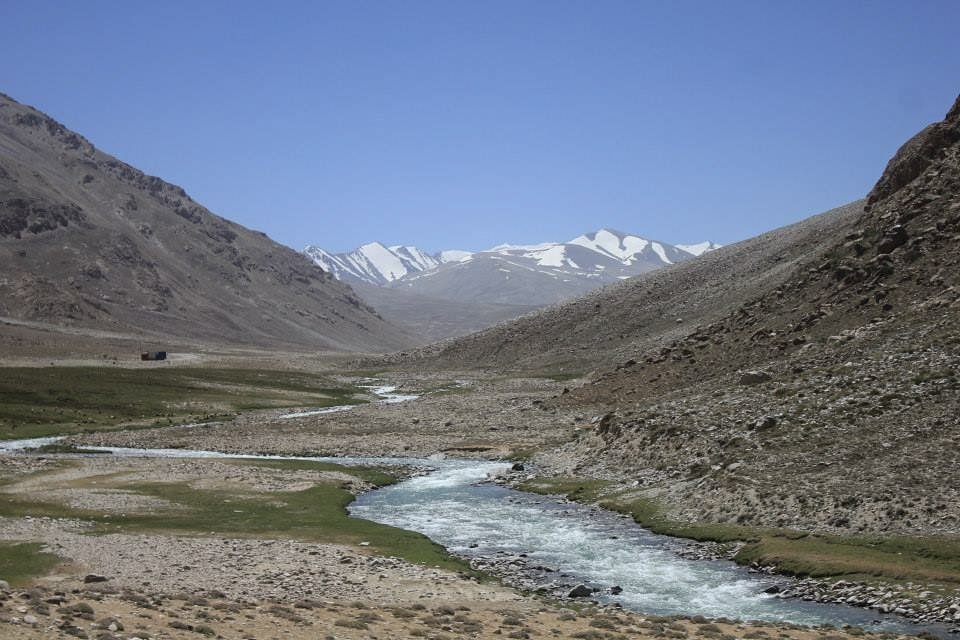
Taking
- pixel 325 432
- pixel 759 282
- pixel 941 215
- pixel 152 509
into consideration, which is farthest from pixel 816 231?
pixel 152 509

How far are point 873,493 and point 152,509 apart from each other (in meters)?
37.6

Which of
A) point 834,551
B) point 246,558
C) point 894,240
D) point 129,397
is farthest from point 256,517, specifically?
point 129,397

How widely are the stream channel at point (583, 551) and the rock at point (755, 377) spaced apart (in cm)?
1958

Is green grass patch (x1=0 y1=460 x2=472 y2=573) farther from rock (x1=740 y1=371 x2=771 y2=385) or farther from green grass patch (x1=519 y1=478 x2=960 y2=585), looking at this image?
rock (x1=740 y1=371 x2=771 y2=385)

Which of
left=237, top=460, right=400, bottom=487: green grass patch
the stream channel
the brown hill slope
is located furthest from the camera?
the brown hill slope

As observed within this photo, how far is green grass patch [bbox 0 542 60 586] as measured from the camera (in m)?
33.5

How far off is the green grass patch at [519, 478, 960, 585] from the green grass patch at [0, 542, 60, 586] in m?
28.0

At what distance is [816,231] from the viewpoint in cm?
15988

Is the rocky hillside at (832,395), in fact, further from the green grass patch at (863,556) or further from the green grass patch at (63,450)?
the green grass patch at (63,450)

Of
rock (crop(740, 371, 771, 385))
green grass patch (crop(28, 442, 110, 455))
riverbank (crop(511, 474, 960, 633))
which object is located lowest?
riverbank (crop(511, 474, 960, 633))

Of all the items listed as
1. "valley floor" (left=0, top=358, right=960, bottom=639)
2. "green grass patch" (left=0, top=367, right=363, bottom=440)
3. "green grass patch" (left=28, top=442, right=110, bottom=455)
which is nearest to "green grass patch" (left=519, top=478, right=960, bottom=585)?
"valley floor" (left=0, top=358, right=960, bottom=639)

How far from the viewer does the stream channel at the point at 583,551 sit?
3334 centimetres

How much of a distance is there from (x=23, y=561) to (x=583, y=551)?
23.8 meters

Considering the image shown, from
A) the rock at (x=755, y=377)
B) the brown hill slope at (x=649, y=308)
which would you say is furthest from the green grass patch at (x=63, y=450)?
the brown hill slope at (x=649, y=308)
